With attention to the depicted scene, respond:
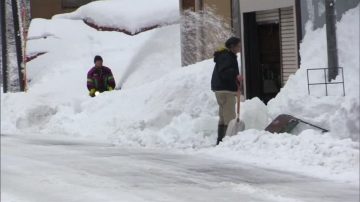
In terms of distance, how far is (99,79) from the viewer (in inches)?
488

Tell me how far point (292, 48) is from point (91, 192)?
7.48 m

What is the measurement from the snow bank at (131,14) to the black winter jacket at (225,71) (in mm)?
10869

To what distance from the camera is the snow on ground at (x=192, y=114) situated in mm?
3186

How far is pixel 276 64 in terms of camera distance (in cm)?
1241

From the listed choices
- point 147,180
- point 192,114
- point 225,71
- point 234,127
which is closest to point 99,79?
point 192,114

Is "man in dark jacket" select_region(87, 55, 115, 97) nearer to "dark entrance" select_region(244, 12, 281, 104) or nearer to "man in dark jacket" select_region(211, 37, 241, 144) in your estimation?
"dark entrance" select_region(244, 12, 281, 104)

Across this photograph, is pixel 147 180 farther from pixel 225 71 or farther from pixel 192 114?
pixel 192 114

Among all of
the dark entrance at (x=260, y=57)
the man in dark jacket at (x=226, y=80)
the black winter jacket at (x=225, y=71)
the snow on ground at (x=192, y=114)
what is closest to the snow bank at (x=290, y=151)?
the snow on ground at (x=192, y=114)

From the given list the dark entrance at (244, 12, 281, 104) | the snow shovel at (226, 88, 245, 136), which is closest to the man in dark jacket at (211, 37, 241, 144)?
the snow shovel at (226, 88, 245, 136)

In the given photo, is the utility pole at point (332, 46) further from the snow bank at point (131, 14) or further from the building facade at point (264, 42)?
the snow bank at point (131, 14)

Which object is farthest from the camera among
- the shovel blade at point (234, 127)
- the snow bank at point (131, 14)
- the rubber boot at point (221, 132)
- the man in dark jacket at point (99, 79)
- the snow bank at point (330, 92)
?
the snow bank at point (131, 14)

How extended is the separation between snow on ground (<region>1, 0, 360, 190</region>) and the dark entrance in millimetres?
1108

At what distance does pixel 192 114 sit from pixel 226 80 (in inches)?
57.9

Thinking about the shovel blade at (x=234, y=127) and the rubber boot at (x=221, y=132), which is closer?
the shovel blade at (x=234, y=127)
